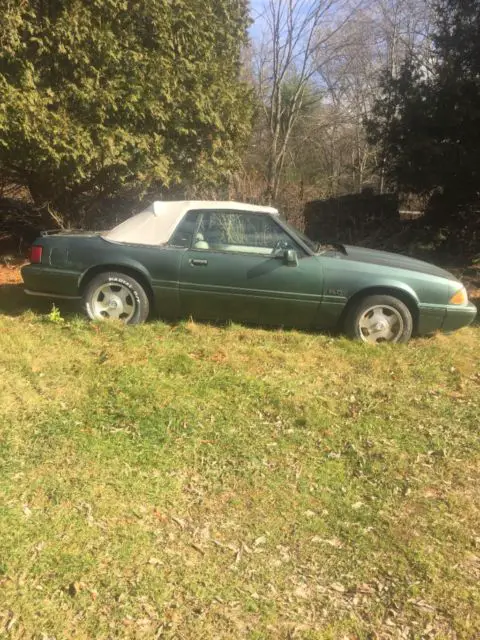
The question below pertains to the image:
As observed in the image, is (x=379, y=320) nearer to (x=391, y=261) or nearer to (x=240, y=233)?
(x=391, y=261)

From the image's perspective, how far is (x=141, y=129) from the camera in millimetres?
8141

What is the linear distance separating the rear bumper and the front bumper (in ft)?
12.7

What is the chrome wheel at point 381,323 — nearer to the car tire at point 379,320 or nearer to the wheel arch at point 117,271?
the car tire at point 379,320

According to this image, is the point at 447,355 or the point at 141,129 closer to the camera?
the point at 447,355

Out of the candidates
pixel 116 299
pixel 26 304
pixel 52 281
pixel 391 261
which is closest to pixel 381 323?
pixel 391 261

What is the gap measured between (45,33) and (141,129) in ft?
5.79

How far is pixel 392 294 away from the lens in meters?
5.57

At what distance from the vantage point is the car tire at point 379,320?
554 centimetres

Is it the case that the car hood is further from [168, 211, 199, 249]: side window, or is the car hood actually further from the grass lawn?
[168, 211, 199, 249]: side window

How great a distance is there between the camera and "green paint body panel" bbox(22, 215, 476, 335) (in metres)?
5.53

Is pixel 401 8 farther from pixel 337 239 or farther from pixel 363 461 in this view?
pixel 363 461

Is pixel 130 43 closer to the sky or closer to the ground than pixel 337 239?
closer to the sky

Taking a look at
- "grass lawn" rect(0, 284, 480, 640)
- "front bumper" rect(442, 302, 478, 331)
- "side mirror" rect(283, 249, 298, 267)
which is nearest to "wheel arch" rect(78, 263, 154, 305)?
"grass lawn" rect(0, 284, 480, 640)

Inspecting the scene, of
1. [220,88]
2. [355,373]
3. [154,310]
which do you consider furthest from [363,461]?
[220,88]
